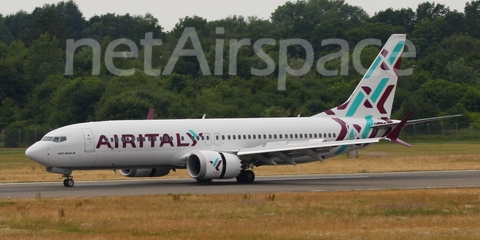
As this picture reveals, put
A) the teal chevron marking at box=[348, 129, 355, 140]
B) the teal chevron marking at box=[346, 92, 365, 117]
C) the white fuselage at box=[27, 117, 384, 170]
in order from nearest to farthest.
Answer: the white fuselage at box=[27, 117, 384, 170]
the teal chevron marking at box=[348, 129, 355, 140]
the teal chevron marking at box=[346, 92, 365, 117]

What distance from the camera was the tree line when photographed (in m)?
94.1

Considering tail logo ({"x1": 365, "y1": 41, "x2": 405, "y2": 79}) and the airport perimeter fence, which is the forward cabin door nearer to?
tail logo ({"x1": 365, "y1": 41, "x2": 405, "y2": 79})

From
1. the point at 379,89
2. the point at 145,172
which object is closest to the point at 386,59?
the point at 379,89

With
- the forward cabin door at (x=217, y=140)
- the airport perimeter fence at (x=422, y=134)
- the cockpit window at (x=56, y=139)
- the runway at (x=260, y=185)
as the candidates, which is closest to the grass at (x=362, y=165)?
the runway at (x=260, y=185)

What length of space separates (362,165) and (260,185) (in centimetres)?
1707

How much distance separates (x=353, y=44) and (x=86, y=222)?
11132 centimetres

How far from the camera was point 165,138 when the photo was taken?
44.2 metres

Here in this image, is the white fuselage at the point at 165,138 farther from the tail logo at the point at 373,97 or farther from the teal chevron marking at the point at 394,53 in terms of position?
the teal chevron marking at the point at 394,53

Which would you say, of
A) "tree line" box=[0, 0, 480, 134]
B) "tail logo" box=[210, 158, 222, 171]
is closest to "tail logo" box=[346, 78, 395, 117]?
"tail logo" box=[210, 158, 222, 171]

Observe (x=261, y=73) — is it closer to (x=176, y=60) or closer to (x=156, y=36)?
(x=176, y=60)

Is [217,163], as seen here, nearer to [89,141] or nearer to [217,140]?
[217,140]

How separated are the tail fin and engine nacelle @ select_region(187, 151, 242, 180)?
8611 millimetres

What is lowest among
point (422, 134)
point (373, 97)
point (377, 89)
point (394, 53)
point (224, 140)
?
point (422, 134)

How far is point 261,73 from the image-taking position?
116875 mm
